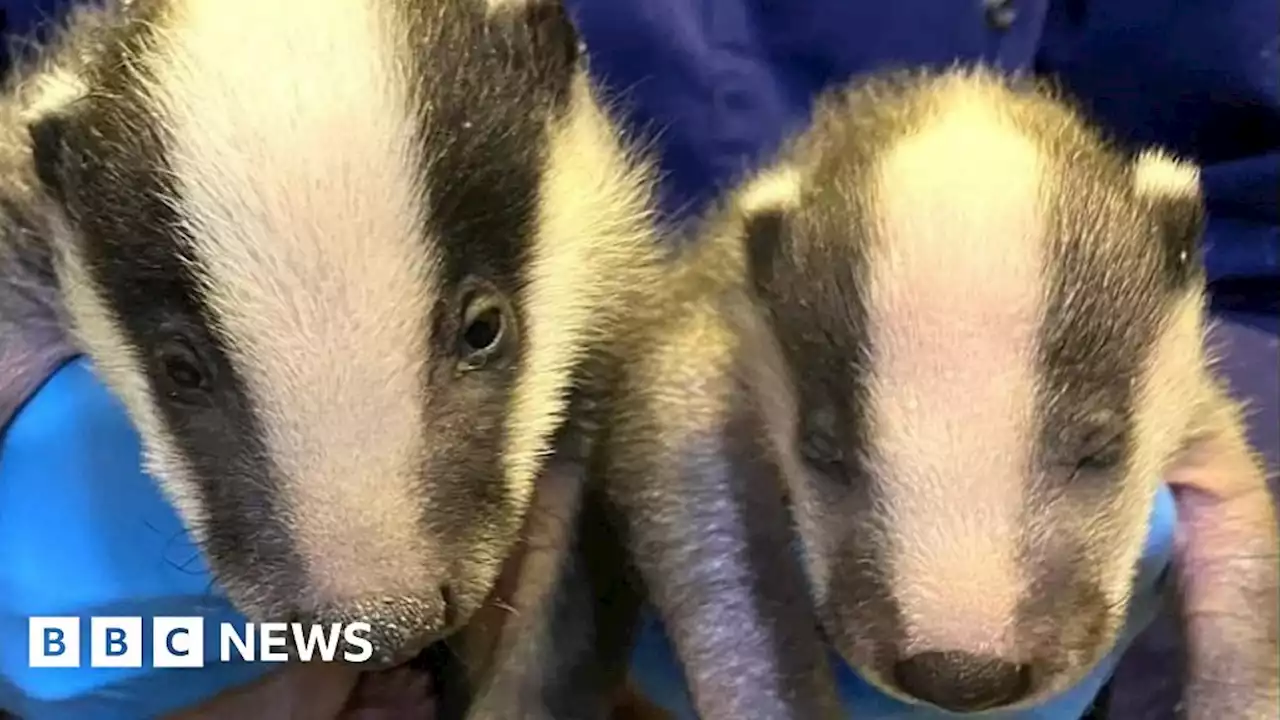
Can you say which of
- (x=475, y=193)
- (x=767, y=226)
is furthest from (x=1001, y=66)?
(x=475, y=193)

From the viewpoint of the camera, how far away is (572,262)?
1299 millimetres

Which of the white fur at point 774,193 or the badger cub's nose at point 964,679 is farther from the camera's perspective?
the white fur at point 774,193

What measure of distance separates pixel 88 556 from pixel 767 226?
557 mm

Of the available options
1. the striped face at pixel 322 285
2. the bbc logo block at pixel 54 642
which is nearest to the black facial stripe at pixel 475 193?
the striped face at pixel 322 285

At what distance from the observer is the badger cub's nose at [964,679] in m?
1.05

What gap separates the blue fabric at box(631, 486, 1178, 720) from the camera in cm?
123

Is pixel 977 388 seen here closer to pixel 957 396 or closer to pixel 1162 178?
pixel 957 396

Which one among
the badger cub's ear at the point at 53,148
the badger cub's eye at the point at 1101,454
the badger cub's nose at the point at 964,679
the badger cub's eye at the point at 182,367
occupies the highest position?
the badger cub's ear at the point at 53,148

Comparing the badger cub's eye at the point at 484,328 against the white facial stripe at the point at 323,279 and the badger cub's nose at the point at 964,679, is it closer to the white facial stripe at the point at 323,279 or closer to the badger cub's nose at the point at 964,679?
the white facial stripe at the point at 323,279

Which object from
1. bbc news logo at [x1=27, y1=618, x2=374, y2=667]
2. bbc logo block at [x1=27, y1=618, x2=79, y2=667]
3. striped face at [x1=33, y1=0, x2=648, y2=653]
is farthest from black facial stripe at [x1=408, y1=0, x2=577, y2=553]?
bbc logo block at [x1=27, y1=618, x2=79, y2=667]

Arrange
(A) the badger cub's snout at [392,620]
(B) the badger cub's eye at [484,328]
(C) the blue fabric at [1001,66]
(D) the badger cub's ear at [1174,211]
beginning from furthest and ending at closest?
(C) the blue fabric at [1001,66] → (D) the badger cub's ear at [1174,211] → (B) the badger cub's eye at [484,328] → (A) the badger cub's snout at [392,620]

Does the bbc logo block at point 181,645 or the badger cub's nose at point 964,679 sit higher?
the bbc logo block at point 181,645

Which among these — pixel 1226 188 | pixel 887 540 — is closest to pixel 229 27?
pixel 887 540

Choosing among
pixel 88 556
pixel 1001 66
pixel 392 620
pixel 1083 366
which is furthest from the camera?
pixel 1001 66
